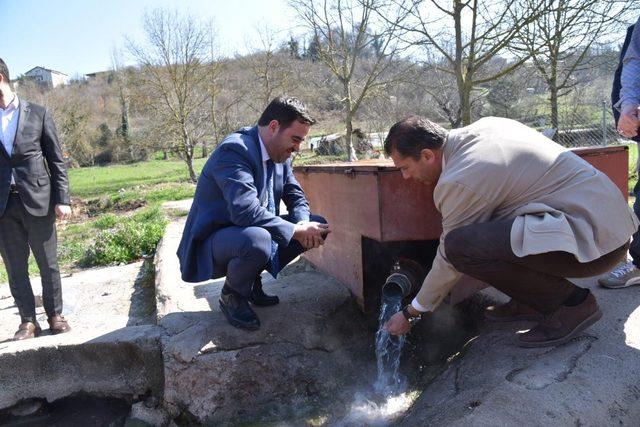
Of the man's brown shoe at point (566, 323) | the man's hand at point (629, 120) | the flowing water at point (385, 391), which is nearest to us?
the man's brown shoe at point (566, 323)

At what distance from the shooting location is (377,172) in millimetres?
2725

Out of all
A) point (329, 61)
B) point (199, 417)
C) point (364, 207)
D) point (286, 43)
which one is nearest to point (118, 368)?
point (199, 417)

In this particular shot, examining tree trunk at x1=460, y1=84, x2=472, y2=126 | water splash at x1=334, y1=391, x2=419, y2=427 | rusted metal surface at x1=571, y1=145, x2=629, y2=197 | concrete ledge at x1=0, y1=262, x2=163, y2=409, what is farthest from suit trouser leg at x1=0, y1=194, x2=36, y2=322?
tree trunk at x1=460, y1=84, x2=472, y2=126

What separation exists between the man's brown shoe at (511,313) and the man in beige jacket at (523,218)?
0.24m

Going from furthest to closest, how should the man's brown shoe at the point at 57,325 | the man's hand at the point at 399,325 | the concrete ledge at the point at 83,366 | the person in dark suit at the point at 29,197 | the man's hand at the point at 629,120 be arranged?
1. the man's brown shoe at the point at 57,325
2. the person in dark suit at the point at 29,197
3. the concrete ledge at the point at 83,366
4. the man's hand at the point at 629,120
5. the man's hand at the point at 399,325

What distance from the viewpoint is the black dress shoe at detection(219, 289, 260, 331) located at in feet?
9.17

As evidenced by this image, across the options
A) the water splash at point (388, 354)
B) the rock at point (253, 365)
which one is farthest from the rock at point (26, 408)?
the water splash at point (388, 354)

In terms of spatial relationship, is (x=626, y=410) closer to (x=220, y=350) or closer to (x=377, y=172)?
(x=377, y=172)

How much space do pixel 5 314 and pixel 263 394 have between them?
2743mm

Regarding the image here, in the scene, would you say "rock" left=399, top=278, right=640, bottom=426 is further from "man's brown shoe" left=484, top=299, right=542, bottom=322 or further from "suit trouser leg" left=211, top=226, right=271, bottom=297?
"suit trouser leg" left=211, top=226, right=271, bottom=297

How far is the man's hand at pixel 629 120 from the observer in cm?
268

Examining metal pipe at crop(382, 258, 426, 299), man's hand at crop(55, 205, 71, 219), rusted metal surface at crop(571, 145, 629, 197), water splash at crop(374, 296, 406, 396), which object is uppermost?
rusted metal surface at crop(571, 145, 629, 197)

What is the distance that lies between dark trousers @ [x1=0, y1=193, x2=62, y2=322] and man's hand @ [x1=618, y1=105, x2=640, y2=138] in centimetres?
344

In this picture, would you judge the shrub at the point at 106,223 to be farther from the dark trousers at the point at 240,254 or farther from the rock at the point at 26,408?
the dark trousers at the point at 240,254
